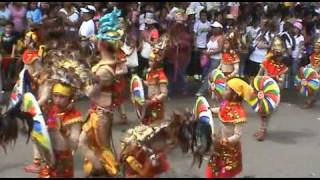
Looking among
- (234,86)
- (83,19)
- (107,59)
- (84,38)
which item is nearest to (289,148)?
(234,86)

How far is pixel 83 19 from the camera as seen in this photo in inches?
503

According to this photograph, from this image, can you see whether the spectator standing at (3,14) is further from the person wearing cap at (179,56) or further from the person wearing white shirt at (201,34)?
the person wearing white shirt at (201,34)

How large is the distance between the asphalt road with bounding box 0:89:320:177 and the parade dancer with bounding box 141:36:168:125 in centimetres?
25

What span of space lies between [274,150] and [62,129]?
12.5 feet

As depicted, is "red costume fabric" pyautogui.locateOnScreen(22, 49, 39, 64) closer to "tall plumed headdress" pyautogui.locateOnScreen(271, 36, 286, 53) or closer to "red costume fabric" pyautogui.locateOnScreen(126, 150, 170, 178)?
"tall plumed headdress" pyautogui.locateOnScreen(271, 36, 286, 53)

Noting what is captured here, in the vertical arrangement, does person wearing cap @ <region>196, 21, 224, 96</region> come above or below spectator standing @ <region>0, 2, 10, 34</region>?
below

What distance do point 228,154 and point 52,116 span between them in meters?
1.89

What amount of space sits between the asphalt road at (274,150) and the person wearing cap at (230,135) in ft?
0.92

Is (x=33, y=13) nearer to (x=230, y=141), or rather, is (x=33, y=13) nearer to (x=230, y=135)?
(x=230, y=135)

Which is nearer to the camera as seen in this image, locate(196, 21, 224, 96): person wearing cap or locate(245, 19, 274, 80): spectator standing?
locate(196, 21, 224, 96): person wearing cap

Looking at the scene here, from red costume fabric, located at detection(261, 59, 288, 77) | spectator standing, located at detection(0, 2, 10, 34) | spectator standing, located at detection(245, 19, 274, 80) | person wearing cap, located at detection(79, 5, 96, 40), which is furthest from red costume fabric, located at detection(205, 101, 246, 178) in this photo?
spectator standing, located at detection(0, 2, 10, 34)

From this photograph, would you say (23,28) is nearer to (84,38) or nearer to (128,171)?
(84,38)

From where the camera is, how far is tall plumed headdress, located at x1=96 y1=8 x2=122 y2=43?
7.16m

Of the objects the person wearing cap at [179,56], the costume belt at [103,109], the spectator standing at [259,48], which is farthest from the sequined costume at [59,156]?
the spectator standing at [259,48]
